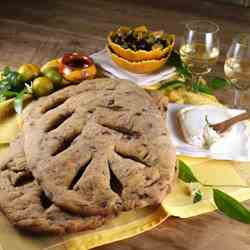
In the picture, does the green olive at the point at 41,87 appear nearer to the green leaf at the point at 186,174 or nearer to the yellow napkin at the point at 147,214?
the yellow napkin at the point at 147,214

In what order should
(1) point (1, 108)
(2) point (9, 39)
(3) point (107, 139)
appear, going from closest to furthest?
(3) point (107, 139), (1) point (1, 108), (2) point (9, 39)

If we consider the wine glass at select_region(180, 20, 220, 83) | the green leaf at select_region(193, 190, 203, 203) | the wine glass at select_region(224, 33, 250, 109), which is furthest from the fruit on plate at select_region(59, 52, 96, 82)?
the green leaf at select_region(193, 190, 203, 203)

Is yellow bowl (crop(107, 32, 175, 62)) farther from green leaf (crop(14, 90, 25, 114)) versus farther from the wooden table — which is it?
green leaf (crop(14, 90, 25, 114))

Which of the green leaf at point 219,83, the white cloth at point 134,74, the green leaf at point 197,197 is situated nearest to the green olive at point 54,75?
the white cloth at point 134,74

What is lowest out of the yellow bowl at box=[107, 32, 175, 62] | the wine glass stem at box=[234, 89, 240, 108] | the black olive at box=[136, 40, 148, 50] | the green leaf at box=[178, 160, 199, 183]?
the green leaf at box=[178, 160, 199, 183]

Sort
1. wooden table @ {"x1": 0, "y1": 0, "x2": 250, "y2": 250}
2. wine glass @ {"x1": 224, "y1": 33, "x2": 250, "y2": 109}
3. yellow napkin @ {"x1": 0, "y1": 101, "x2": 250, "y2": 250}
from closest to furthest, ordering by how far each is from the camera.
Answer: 1. yellow napkin @ {"x1": 0, "y1": 101, "x2": 250, "y2": 250}
2. wine glass @ {"x1": 224, "y1": 33, "x2": 250, "y2": 109}
3. wooden table @ {"x1": 0, "y1": 0, "x2": 250, "y2": 250}

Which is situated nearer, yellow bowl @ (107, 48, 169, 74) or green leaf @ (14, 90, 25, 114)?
green leaf @ (14, 90, 25, 114)

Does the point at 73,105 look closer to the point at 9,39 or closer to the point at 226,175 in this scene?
the point at 226,175

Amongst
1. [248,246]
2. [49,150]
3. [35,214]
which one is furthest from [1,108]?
[248,246]
